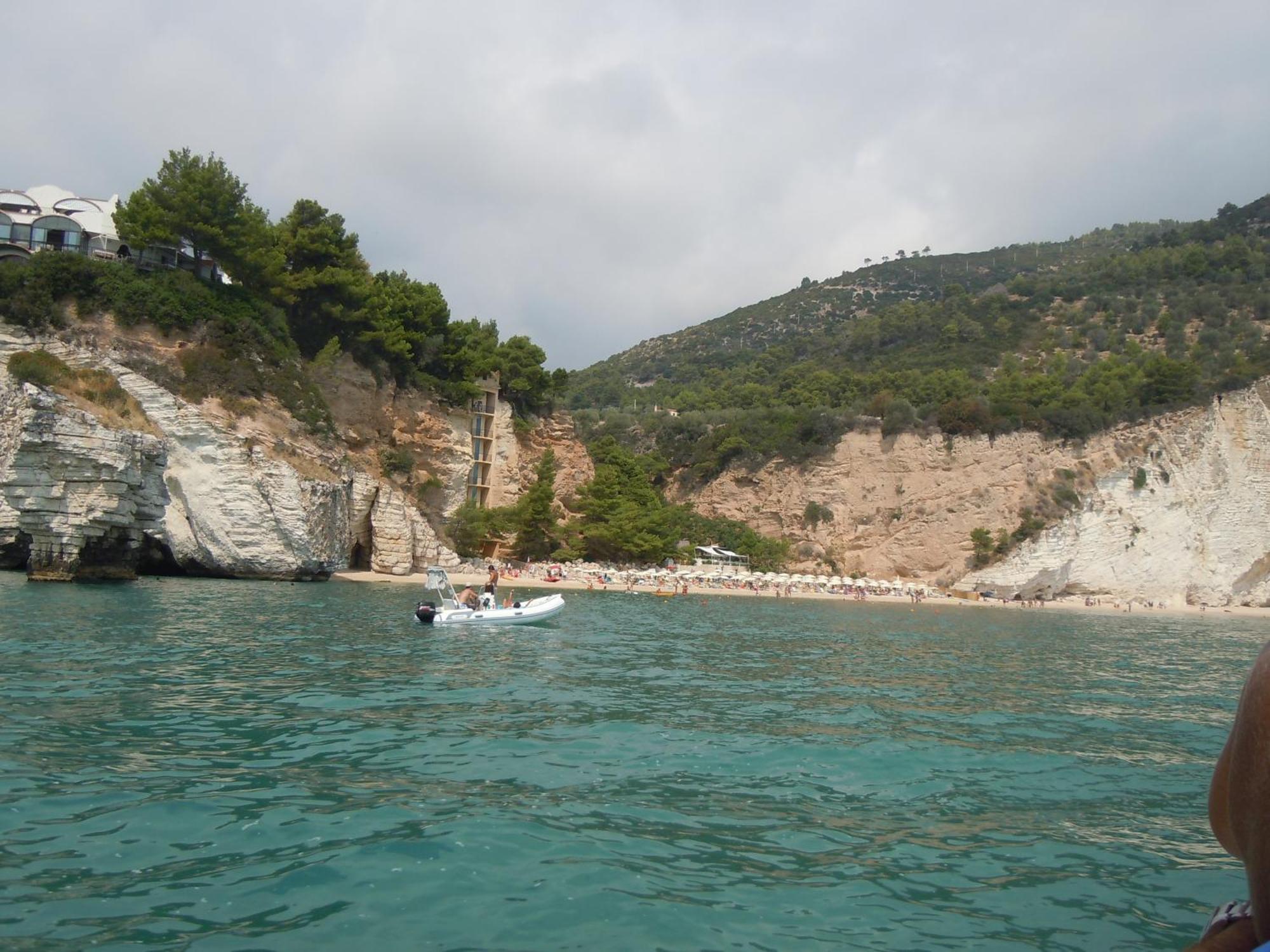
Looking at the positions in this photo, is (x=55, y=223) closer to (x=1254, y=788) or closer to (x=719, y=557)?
(x=719, y=557)

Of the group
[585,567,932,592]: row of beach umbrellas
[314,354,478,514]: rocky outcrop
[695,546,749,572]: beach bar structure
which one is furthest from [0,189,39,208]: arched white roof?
[695,546,749,572]: beach bar structure

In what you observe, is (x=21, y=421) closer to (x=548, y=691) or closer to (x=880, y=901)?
(x=548, y=691)

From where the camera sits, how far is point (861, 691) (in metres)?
13.8

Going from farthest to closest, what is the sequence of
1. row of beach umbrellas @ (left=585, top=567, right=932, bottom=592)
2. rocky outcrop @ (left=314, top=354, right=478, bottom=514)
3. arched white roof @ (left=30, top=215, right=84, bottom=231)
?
row of beach umbrellas @ (left=585, top=567, right=932, bottom=592) → rocky outcrop @ (left=314, top=354, right=478, bottom=514) → arched white roof @ (left=30, top=215, right=84, bottom=231)

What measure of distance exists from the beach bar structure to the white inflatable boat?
30556 millimetres

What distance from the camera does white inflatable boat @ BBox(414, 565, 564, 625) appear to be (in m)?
20.2

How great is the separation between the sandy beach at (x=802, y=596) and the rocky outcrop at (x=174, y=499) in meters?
1.34

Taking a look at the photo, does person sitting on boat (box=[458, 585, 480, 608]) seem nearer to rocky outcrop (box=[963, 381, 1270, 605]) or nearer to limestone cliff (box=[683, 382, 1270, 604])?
limestone cliff (box=[683, 382, 1270, 604])

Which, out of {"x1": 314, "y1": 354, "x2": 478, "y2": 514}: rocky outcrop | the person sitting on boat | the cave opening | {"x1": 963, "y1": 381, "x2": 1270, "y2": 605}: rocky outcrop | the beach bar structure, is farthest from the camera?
the beach bar structure

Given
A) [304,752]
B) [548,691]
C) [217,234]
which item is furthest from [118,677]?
[217,234]

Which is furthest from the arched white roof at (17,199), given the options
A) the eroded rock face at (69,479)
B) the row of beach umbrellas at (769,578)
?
the row of beach umbrellas at (769,578)

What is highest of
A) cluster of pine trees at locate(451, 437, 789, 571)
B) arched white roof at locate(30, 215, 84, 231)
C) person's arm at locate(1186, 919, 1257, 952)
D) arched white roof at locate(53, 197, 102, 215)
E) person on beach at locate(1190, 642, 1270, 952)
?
arched white roof at locate(53, 197, 102, 215)

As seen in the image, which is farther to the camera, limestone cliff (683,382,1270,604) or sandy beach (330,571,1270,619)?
limestone cliff (683,382,1270,604)

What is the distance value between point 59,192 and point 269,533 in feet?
97.9
